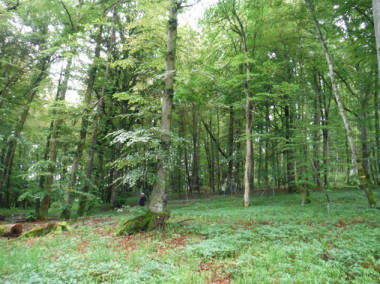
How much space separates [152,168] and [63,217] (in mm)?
7683

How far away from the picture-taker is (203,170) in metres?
31.4

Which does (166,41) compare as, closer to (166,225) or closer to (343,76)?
(166,225)

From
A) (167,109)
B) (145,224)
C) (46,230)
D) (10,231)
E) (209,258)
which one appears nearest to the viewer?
(209,258)

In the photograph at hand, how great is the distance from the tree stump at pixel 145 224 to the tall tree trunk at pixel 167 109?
0.92ft

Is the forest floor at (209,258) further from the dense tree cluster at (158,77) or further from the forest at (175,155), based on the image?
the dense tree cluster at (158,77)

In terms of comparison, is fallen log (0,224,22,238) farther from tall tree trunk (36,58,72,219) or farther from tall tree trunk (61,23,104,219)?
tall tree trunk (36,58,72,219)

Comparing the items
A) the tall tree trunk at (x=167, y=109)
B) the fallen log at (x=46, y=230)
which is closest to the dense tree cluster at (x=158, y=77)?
the tall tree trunk at (x=167, y=109)

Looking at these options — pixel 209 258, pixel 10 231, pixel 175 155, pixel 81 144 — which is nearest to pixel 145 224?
pixel 175 155

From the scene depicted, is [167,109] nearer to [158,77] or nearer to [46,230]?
[158,77]

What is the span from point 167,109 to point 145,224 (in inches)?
161

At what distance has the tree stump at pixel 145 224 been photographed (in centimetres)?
642

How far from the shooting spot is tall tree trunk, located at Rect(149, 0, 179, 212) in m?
7.02

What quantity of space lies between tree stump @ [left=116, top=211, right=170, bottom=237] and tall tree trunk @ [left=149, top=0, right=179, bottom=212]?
0.28m

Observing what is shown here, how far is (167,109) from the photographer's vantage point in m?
7.72
